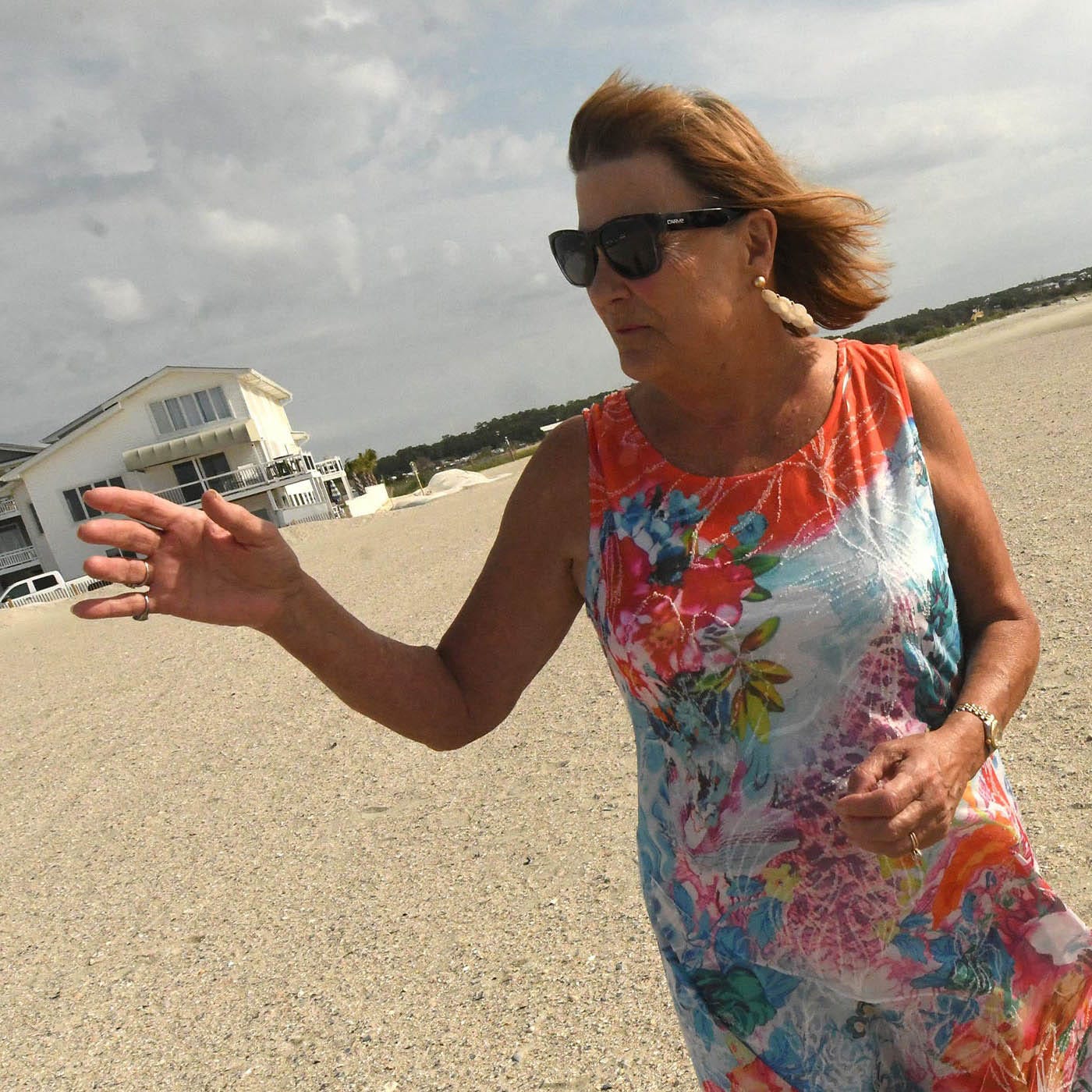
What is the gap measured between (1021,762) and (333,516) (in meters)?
34.5

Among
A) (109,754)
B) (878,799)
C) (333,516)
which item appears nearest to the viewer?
(878,799)

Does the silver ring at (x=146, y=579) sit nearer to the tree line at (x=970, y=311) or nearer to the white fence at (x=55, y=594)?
the white fence at (x=55, y=594)

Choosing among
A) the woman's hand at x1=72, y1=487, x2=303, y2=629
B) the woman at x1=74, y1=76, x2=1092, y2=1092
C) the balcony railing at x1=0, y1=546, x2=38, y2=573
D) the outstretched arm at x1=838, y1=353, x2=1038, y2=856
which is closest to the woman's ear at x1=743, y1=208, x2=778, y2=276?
the woman at x1=74, y1=76, x2=1092, y2=1092

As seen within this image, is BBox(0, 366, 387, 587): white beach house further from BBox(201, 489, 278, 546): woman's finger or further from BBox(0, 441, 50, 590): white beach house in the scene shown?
BBox(201, 489, 278, 546): woman's finger

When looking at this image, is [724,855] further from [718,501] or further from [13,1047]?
[13,1047]

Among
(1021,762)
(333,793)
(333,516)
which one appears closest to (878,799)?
(1021,762)

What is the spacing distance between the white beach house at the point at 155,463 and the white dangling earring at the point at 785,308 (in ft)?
130

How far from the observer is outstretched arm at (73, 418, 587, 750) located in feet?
6.14

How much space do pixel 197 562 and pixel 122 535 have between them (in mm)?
162

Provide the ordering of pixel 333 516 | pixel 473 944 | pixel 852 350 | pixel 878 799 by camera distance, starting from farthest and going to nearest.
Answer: pixel 333 516, pixel 473 944, pixel 852 350, pixel 878 799

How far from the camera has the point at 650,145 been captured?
1920mm

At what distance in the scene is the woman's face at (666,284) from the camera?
6.28 ft

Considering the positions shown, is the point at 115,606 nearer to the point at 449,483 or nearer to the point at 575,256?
the point at 575,256

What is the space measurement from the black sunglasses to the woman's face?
0.04ft
